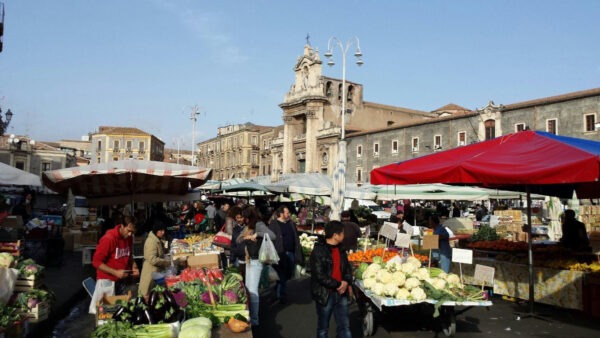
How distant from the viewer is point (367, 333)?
6.68 m

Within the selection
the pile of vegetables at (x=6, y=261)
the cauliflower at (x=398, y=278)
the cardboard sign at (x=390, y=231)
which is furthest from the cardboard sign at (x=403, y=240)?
the pile of vegetables at (x=6, y=261)

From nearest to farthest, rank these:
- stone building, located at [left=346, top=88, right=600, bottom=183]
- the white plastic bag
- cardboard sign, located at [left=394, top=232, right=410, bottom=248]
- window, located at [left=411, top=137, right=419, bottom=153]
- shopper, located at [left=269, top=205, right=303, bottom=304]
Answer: the white plastic bag
shopper, located at [left=269, top=205, right=303, bottom=304]
cardboard sign, located at [left=394, top=232, right=410, bottom=248]
stone building, located at [left=346, top=88, right=600, bottom=183]
window, located at [left=411, top=137, right=419, bottom=153]

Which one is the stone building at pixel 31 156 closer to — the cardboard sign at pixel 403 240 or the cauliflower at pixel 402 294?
the cardboard sign at pixel 403 240

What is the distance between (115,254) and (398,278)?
12.2 feet

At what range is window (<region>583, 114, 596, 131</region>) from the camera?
31297mm

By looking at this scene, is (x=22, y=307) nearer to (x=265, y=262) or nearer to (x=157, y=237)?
(x=157, y=237)

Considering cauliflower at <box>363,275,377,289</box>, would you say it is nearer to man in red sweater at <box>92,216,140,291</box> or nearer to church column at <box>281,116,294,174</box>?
man in red sweater at <box>92,216,140,291</box>

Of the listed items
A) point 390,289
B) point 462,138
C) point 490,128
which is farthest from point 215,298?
point 462,138

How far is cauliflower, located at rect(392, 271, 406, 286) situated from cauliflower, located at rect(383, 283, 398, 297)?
6cm

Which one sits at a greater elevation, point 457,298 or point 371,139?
point 371,139

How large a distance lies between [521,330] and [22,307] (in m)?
6.89

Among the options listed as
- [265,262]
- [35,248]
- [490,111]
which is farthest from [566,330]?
[490,111]

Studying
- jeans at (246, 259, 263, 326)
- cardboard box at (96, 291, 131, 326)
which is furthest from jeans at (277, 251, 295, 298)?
cardboard box at (96, 291, 131, 326)

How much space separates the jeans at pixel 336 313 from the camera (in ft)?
16.9
